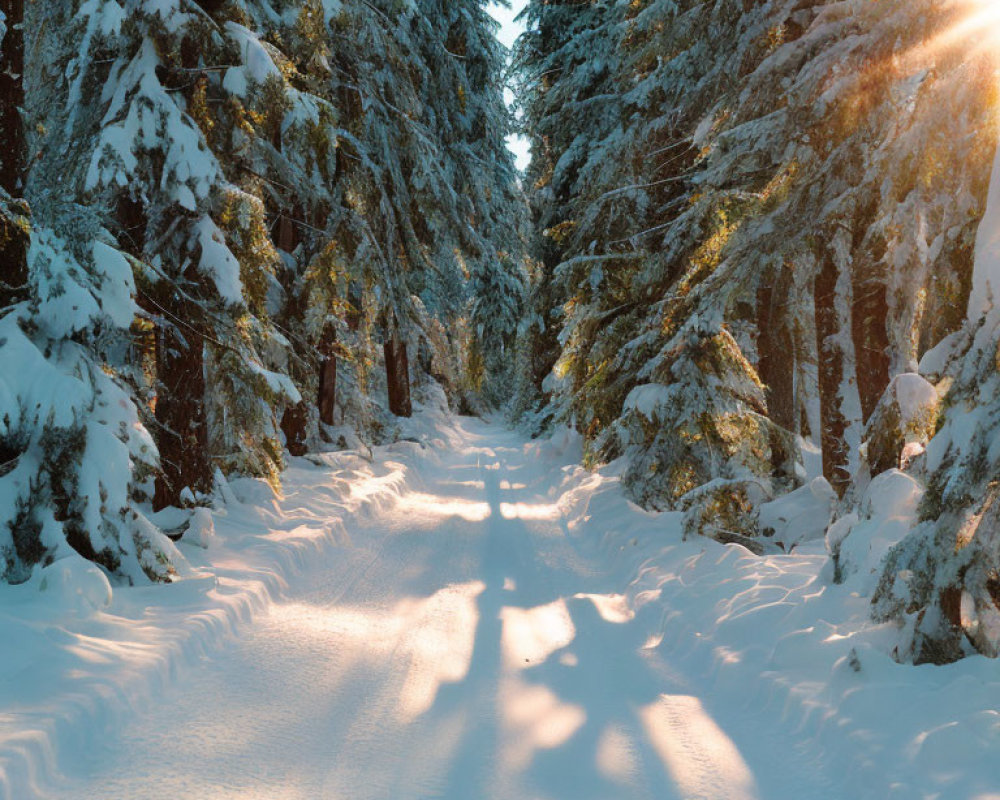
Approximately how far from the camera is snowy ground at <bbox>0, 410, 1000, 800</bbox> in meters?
3.53

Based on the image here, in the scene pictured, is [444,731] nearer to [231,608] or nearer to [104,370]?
[231,608]

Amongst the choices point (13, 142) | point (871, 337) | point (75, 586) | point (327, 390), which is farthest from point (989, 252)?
point (327, 390)

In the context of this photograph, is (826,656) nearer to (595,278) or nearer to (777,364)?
(777,364)

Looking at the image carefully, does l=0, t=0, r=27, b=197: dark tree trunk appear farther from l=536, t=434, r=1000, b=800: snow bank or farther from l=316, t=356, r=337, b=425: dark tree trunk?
l=316, t=356, r=337, b=425: dark tree trunk

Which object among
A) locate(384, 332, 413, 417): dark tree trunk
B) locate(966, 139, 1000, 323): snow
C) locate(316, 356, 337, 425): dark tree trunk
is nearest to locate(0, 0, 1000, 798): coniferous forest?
locate(966, 139, 1000, 323): snow

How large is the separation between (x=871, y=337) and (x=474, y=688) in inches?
264

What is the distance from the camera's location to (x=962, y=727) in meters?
3.50

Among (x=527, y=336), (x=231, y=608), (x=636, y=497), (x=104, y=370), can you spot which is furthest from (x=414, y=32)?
(x=231, y=608)

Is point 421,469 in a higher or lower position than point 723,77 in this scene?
lower

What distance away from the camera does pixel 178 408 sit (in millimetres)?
7887

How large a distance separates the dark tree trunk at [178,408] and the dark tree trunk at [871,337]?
25.7 ft

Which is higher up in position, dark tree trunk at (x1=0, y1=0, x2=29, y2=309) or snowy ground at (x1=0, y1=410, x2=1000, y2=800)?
dark tree trunk at (x1=0, y1=0, x2=29, y2=309)

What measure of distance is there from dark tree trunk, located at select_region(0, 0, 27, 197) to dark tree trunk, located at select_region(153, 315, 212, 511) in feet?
6.81

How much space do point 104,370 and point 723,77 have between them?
778cm
